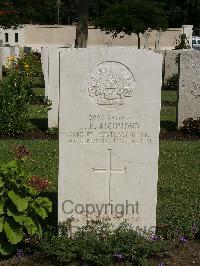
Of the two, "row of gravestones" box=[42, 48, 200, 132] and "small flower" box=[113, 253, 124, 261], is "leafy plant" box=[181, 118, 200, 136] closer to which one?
"row of gravestones" box=[42, 48, 200, 132]

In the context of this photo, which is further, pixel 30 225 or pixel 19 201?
pixel 30 225

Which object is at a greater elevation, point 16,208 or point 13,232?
point 16,208

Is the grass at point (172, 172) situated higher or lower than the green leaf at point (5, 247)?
lower

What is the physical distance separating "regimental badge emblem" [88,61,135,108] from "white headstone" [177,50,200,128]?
6.53 m

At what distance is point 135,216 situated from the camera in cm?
554

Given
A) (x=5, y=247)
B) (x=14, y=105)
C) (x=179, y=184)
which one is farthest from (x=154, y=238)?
(x=14, y=105)

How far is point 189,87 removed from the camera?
1182 cm

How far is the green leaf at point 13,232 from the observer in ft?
16.6

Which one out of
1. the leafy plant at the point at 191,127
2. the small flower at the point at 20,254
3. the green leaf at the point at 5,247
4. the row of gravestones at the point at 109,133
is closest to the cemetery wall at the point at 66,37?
the leafy plant at the point at 191,127

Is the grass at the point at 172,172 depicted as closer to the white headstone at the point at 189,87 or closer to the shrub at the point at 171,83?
the white headstone at the point at 189,87

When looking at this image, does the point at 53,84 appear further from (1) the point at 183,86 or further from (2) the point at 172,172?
(2) the point at 172,172

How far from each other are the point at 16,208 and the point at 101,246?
0.73 metres

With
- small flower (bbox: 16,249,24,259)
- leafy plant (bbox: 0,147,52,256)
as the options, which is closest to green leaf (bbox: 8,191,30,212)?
leafy plant (bbox: 0,147,52,256)

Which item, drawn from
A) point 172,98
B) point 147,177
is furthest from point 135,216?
A: point 172,98
